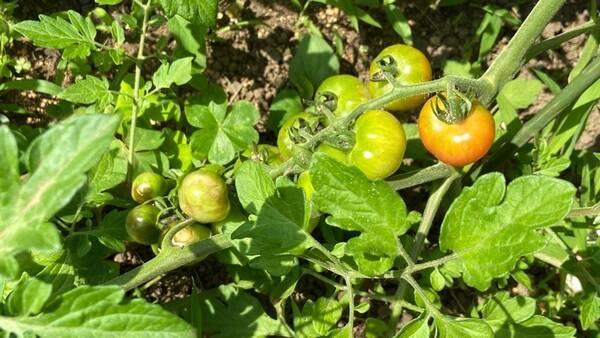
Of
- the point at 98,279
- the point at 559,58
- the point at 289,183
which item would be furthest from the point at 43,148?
the point at 559,58

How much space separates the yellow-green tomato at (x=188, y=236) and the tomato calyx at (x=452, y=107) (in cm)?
77

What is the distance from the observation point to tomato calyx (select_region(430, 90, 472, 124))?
6.00ft

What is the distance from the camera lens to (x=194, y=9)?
73.1 inches

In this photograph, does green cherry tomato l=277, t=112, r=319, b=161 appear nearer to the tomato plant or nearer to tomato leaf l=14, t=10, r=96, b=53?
the tomato plant

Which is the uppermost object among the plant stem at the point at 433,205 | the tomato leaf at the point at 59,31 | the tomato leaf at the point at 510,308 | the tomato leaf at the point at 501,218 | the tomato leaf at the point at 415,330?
the tomato leaf at the point at 59,31

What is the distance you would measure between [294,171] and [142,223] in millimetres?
465

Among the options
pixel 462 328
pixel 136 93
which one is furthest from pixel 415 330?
pixel 136 93

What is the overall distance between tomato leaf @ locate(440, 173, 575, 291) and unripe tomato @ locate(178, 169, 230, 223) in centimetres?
68

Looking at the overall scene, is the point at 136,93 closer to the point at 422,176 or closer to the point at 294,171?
the point at 294,171

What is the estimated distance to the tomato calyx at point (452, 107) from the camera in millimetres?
1830

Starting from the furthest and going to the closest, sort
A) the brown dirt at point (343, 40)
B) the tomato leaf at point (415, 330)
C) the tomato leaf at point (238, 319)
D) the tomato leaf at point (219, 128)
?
the brown dirt at point (343, 40)
the tomato leaf at point (219, 128)
the tomato leaf at point (238, 319)
the tomato leaf at point (415, 330)

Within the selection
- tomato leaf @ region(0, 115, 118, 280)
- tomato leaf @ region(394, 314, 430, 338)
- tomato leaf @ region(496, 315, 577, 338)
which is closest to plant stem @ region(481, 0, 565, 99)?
tomato leaf @ region(496, 315, 577, 338)

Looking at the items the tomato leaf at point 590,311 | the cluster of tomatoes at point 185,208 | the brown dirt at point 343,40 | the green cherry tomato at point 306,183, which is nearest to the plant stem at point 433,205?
the green cherry tomato at point 306,183

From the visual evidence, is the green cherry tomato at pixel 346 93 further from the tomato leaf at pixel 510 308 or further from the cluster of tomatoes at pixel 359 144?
the tomato leaf at pixel 510 308
